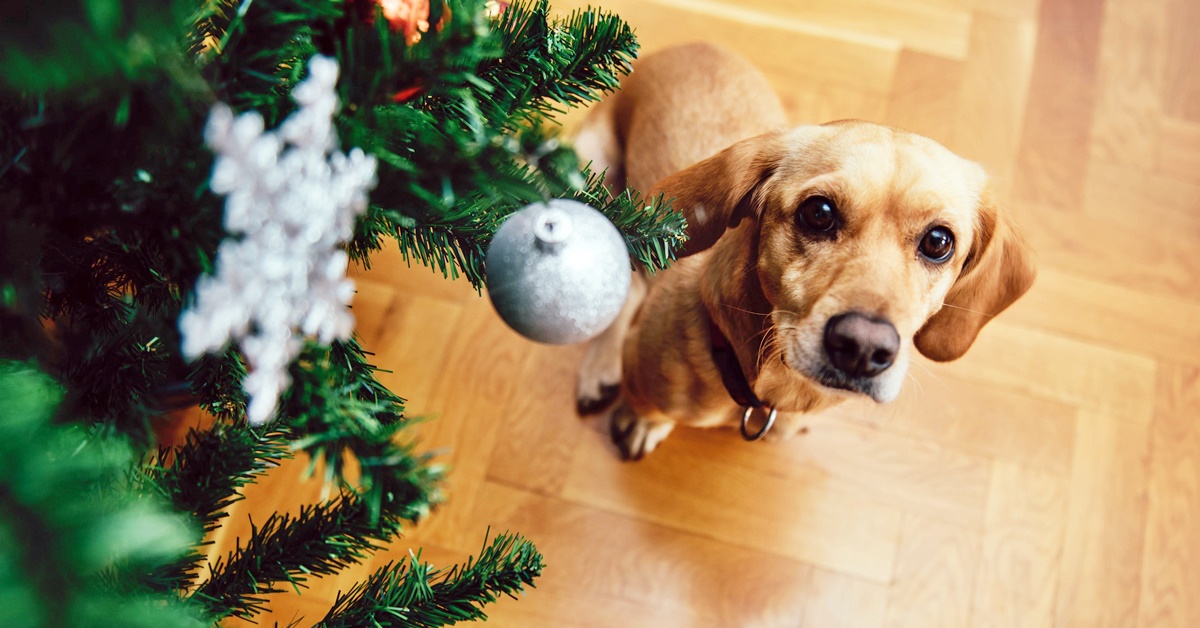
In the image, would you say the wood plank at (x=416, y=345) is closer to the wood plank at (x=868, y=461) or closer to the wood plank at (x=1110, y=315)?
the wood plank at (x=868, y=461)

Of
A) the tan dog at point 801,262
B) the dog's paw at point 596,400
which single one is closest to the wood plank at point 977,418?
the tan dog at point 801,262

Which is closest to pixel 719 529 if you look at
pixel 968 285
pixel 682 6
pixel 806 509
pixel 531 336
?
pixel 806 509

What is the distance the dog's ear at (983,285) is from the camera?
1089mm

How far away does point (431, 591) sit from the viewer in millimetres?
656

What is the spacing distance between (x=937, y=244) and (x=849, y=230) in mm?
125

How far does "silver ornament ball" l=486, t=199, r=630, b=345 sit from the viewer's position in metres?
0.58

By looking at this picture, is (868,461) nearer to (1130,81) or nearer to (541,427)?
(541,427)

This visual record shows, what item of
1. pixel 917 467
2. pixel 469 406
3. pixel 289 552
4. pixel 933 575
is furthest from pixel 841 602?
pixel 289 552

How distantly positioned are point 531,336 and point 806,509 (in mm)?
1020

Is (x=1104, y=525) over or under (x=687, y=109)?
under

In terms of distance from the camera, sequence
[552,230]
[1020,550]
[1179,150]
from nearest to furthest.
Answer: [552,230], [1020,550], [1179,150]

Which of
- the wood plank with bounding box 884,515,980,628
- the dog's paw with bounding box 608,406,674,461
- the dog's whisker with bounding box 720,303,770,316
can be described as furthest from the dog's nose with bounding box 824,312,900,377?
the wood plank with bounding box 884,515,980,628

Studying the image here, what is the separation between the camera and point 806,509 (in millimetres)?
1469

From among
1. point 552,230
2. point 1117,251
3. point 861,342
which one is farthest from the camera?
point 1117,251
